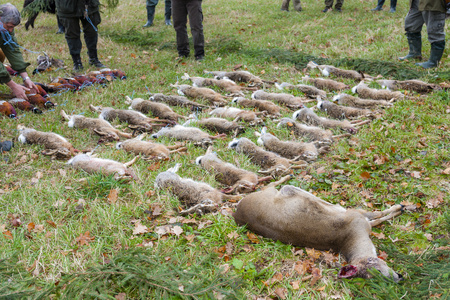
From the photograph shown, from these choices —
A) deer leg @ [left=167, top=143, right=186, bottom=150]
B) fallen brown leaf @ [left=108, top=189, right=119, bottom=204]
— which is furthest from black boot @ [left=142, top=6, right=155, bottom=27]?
fallen brown leaf @ [left=108, top=189, right=119, bottom=204]

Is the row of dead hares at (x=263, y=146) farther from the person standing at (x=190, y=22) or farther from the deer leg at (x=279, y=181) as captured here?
the person standing at (x=190, y=22)

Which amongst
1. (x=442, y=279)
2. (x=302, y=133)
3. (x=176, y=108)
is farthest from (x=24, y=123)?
(x=442, y=279)

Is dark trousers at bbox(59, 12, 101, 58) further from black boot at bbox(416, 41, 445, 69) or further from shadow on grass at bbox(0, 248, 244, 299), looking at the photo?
black boot at bbox(416, 41, 445, 69)

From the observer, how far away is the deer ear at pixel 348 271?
9.34 feet

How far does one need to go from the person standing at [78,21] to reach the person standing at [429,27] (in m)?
7.63

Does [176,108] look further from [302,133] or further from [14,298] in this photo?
[14,298]

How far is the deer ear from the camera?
2.85 meters

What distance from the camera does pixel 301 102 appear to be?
6605 mm

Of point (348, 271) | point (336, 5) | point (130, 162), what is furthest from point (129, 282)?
point (336, 5)

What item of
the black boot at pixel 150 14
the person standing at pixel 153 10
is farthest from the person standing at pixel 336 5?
the black boot at pixel 150 14

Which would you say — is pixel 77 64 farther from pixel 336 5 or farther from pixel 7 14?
pixel 336 5

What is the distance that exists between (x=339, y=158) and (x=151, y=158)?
2.68 m

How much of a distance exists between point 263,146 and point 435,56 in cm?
507

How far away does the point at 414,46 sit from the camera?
8211 millimetres
